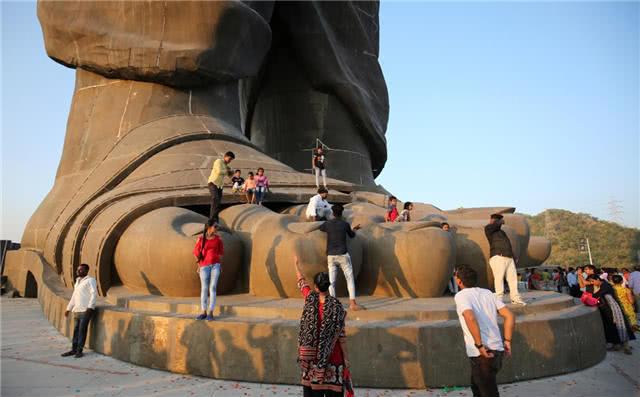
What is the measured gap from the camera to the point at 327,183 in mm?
9180

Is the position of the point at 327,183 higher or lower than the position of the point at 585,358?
higher

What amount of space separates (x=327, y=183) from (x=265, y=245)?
3675 mm

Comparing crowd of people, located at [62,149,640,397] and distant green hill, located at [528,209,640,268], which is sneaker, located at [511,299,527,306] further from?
distant green hill, located at [528,209,640,268]

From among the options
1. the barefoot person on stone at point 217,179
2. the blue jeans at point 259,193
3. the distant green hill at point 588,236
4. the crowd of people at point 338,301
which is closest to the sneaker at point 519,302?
the crowd of people at point 338,301

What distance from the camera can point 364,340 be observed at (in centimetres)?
430

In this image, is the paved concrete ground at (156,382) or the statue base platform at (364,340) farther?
the statue base platform at (364,340)

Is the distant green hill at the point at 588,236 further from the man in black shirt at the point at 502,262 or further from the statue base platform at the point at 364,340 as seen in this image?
the statue base platform at the point at 364,340

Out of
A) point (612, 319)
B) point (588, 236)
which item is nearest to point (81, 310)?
point (612, 319)

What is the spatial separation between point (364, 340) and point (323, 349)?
4.66 feet

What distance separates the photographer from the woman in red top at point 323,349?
2.95 meters

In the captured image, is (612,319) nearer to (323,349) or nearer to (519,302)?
(519,302)

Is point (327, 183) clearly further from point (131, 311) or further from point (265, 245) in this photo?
point (131, 311)

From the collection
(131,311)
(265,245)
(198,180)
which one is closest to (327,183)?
(198,180)

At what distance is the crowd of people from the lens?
2.97m
